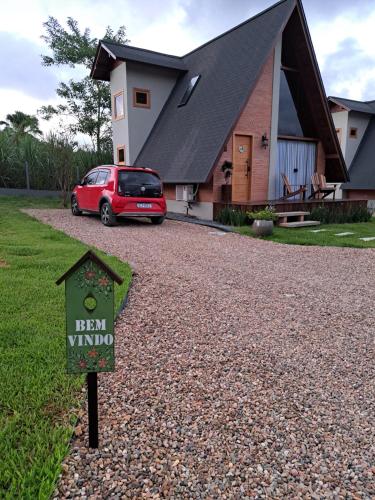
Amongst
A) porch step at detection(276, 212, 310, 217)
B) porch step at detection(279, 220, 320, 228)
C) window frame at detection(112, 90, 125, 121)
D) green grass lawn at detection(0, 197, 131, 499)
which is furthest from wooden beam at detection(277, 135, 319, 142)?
green grass lawn at detection(0, 197, 131, 499)

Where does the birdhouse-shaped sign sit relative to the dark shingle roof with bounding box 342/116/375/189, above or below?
below

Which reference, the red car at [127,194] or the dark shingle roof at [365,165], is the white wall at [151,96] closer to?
the red car at [127,194]

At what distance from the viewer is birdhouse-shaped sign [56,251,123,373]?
188 cm

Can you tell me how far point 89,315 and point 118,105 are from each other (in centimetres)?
1723

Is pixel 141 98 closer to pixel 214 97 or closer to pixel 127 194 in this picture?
pixel 214 97

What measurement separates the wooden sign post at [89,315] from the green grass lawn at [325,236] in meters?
7.21

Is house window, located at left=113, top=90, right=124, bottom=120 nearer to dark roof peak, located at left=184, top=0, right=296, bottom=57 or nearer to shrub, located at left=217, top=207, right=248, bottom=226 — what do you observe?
dark roof peak, located at left=184, top=0, right=296, bottom=57

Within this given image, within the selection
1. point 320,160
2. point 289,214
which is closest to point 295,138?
point 320,160

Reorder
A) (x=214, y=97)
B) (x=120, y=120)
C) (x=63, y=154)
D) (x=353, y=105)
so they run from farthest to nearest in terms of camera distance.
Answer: (x=353, y=105), (x=120, y=120), (x=63, y=154), (x=214, y=97)

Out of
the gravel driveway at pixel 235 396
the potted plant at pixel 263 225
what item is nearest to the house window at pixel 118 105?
the potted plant at pixel 263 225

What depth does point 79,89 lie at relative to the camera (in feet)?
78.5

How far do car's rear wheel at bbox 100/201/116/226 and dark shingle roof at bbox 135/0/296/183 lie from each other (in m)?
2.85

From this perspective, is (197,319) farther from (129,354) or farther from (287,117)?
(287,117)

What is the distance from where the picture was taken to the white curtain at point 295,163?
13.9 metres
